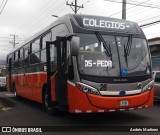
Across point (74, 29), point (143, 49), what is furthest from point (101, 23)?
point (143, 49)

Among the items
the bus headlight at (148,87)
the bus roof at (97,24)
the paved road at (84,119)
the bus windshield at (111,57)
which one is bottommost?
the paved road at (84,119)

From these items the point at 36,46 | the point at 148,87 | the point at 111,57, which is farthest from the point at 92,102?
the point at 36,46

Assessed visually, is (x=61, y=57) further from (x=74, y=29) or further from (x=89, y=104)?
(x=89, y=104)

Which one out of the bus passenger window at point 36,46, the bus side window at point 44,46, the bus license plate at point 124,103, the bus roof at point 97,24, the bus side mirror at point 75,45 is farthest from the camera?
the bus passenger window at point 36,46

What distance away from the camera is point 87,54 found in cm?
904

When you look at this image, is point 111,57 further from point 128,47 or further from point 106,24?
point 106,24

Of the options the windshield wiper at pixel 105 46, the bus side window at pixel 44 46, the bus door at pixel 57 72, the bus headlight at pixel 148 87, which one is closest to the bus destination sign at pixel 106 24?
the windshield wiper at pixel 105 46

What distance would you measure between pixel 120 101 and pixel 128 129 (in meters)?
0.86

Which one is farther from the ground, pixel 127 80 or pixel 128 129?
pixel 127 80

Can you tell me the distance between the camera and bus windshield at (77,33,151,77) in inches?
351

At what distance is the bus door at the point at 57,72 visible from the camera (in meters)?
9.39

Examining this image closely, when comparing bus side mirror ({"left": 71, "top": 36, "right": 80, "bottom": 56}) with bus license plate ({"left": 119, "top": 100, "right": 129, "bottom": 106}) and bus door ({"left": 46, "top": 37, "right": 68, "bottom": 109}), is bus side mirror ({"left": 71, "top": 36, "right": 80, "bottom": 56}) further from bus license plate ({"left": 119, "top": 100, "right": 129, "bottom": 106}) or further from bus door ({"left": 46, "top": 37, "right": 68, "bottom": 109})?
bus license plate ({"left": 119, "top": 100, "right": 129, "bottom": 106})

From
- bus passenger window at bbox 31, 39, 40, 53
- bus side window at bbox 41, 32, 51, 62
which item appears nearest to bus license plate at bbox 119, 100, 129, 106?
bus side window at bbox 41, 32, 51, 62

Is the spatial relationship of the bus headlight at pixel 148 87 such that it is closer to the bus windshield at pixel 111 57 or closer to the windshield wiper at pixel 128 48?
the bus windshield at pixel 111 57
